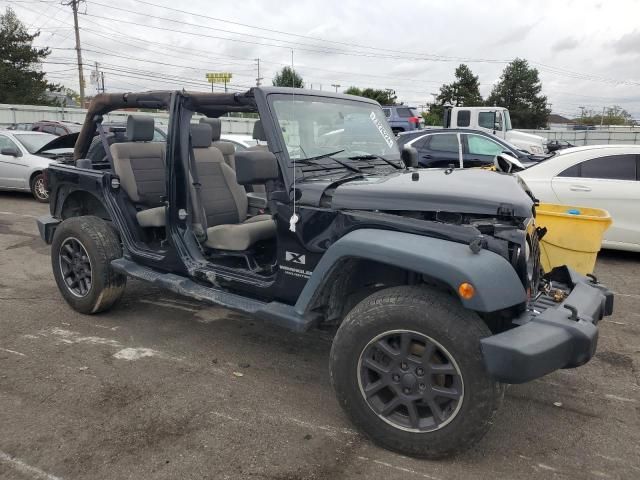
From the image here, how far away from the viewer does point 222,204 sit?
15.3 feet

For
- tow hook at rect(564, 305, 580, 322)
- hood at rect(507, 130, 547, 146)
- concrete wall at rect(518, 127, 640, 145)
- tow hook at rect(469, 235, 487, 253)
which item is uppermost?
concrete wall at rect(518, 127, 640, 145)

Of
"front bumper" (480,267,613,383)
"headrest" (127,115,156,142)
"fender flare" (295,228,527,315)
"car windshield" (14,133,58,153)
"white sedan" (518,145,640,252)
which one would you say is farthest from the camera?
"car windshield" (14,133,58,153)

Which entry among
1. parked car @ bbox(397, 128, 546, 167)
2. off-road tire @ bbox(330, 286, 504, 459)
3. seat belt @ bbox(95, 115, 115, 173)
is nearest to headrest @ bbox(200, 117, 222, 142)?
seat belt @ bbox(95, 115, 115, 173)

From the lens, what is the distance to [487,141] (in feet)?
38.0

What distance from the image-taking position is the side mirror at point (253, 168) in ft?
10.3

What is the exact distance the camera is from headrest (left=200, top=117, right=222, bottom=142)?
14.9ft

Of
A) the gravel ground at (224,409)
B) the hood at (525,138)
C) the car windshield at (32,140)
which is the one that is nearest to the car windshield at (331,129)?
the gravel ground at (224,409)

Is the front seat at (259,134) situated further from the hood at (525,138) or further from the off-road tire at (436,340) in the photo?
the hood at (525,138)

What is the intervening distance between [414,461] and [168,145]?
2.79 m

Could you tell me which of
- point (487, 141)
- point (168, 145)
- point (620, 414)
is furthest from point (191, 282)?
point (487, 141)

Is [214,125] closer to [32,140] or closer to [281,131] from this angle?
[281,131]

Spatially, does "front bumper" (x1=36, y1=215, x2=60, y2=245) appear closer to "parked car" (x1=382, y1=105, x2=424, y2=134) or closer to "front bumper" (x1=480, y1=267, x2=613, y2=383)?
"front bumper" (x1=480, y1=267, x2=613, y2=383)

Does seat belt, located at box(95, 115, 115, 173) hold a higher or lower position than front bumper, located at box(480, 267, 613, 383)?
higher

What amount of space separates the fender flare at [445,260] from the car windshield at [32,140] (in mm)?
10455
